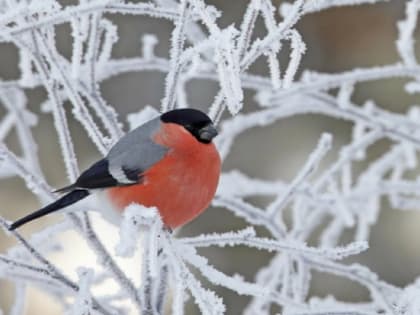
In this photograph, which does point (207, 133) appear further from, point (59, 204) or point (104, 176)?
point (59, 204)

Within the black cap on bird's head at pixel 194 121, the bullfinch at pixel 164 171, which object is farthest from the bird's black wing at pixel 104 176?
the black cap on bird's head at pixel 194 121

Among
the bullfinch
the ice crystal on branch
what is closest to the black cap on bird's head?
the bullfinch

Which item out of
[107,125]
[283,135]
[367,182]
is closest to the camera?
[107,125]

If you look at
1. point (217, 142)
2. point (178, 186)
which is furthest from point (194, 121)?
point (217, 142)

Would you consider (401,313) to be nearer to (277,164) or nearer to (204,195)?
(204,195)

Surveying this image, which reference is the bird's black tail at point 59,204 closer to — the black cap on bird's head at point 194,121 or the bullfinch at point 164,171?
the bullfinch at point 164,171

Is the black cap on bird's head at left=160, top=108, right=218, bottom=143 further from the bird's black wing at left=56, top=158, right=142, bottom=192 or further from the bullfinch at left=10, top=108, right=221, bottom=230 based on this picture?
the bird's black wing at left=56, top=158, right=142, bottom=192

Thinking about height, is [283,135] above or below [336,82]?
above

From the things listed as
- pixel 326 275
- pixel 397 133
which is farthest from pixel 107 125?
pixel 326 275
